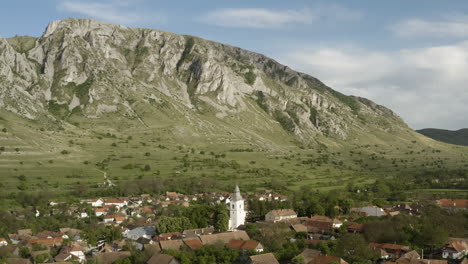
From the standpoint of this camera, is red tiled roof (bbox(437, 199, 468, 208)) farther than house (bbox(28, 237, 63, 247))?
Yes

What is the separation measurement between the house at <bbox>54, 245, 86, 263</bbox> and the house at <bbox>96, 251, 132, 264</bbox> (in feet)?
16.2

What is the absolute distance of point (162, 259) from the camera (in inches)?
2163

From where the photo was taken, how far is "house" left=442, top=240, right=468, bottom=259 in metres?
59.7

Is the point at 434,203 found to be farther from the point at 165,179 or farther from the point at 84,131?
the point at 84,131

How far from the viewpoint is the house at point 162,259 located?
53625 millimetres

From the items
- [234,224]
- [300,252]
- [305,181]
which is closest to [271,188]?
[305,181]

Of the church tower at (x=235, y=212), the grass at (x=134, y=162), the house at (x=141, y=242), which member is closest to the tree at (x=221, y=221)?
the church tower at (x=235, y=212)

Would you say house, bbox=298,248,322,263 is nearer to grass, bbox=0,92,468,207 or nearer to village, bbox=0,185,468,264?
village, bbox=0,185,468,264

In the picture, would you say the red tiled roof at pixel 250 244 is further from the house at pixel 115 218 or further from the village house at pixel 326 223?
the house at pixel 115 218

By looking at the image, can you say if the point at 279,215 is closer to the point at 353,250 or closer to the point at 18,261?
the point at 353,250

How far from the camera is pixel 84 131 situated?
181 meters

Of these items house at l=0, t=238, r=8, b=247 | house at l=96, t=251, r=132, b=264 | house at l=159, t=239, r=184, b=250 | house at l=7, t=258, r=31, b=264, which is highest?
house at l=159, t=239, r=184, b=250

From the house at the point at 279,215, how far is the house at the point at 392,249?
26684mm

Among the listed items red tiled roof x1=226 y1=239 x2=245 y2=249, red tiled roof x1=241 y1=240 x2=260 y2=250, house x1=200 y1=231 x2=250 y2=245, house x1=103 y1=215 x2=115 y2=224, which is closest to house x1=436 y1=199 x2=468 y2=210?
house x1=200 y1=231 x2=250 y2=245
